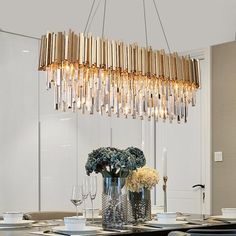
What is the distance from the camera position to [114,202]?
3195 mm

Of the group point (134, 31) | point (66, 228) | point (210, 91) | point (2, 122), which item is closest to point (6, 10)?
point (2, 122)

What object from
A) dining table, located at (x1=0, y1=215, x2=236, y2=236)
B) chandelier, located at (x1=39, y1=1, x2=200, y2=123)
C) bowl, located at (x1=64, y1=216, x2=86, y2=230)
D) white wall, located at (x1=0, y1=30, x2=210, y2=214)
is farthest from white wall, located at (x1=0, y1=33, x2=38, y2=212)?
bowl, located at (x1=64, y1=216, x2=86, y2=230)

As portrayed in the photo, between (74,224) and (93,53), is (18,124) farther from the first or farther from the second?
(74,224)

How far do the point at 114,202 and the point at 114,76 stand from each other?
2.91ft

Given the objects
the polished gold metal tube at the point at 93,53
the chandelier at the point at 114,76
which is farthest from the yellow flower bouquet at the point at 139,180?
the polished gold metal tube at the point at 93,53

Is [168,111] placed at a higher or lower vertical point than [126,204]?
higher

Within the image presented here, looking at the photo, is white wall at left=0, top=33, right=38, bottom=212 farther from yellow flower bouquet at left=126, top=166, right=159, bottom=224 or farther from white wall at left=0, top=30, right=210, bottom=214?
yellow flower bouquet at left=126, top=166, right=159, bottom=224

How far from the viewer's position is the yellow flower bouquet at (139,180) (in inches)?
132

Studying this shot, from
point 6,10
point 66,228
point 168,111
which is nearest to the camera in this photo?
point 66,228

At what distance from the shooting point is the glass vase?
3369 millimetres

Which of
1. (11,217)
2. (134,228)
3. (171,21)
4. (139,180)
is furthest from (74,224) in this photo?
(171,21)

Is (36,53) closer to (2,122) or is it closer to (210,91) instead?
(2,122)

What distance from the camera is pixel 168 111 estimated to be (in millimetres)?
4094

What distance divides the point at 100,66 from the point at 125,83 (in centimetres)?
35
